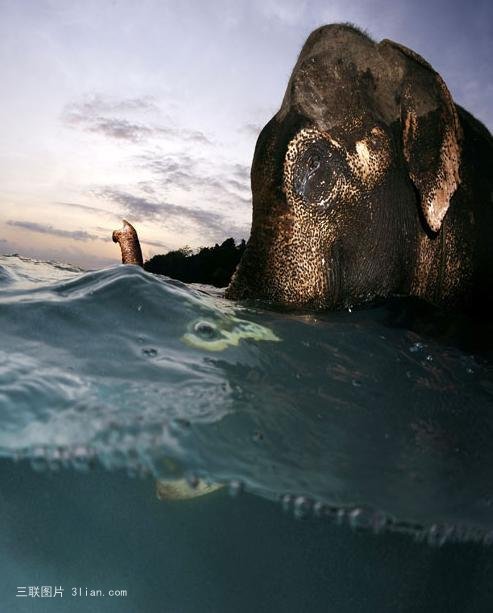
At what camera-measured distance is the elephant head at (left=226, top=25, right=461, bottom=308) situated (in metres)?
3.47

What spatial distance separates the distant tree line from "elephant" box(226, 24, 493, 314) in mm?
6846

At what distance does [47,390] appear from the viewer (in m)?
2.78

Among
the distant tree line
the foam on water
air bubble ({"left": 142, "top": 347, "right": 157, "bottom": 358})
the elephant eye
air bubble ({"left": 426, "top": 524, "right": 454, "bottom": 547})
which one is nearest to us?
the foam on water

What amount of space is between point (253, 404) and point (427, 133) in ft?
7.74

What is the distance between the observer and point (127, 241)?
522 cm

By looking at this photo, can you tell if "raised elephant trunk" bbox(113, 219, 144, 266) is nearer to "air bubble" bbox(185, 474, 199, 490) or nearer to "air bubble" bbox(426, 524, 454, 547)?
"air bubble" bbox(185, 474, 199, 490)

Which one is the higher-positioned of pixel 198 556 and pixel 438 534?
pixel 438 534

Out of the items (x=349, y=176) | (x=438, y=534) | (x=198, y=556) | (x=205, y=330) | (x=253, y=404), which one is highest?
(x=349, y=176)

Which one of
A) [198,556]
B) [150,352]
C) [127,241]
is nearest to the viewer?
[150,352]

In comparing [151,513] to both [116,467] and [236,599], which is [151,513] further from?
[116,467]

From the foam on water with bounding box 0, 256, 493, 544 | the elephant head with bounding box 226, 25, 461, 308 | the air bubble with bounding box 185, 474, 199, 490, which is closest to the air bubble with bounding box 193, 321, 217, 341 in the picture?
the foam on water with bounding box 0, 256, 493, 544

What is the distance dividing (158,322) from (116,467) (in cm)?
116

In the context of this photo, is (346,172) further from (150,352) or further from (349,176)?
(150,352)

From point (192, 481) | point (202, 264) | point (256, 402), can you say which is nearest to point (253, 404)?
point (256, 402)
